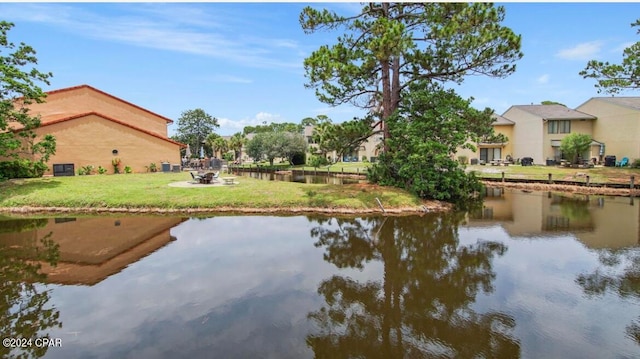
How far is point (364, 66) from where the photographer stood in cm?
1775

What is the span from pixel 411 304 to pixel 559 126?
42.0 metres

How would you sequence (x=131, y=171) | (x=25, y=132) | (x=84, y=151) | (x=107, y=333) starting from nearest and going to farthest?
(x=107, y=333) < (x=25, y=132) < (x=84, y=151) < (x=131, y=171)

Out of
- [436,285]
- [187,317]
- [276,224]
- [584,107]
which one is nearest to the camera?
[187,317]

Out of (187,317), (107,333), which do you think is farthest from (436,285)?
(107,333)

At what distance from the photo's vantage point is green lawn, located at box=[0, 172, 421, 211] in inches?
639

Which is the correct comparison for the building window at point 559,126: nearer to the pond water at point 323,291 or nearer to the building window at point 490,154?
the building window at point 490,154

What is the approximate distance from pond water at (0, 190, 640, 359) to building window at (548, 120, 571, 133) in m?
30.3

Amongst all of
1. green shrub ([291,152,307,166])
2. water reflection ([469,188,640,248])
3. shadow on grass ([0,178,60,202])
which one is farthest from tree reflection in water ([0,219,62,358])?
green shrub ([291,152,307,166])

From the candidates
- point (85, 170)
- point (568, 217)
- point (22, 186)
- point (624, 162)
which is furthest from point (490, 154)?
point (22, 186)

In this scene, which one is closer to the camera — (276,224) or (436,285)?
(436,285)

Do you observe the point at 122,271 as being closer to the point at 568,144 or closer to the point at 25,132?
the point at 25,132

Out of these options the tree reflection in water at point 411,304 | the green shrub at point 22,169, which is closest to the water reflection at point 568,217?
the tree reflection in water at point 411,304

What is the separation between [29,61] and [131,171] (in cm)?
986

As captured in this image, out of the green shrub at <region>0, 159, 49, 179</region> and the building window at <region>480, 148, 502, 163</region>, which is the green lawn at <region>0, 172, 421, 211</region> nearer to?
the green shrub at <region>0, 159, 49, 179</region>
